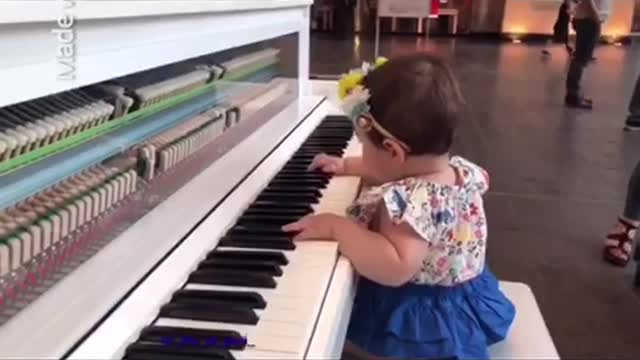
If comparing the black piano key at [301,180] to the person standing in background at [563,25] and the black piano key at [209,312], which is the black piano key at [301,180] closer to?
the black piano key at [209,312]

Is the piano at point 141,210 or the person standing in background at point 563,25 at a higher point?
the piano at point 141,210

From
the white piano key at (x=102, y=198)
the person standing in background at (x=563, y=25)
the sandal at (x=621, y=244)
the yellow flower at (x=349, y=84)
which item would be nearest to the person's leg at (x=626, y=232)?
the sandal at (x=621, y=244)

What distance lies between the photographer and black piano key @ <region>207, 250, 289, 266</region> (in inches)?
57.2

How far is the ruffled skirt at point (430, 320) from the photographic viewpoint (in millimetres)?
1739

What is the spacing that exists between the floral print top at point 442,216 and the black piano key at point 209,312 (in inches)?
18.7

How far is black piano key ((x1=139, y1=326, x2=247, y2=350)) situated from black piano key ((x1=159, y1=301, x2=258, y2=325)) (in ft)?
0.16

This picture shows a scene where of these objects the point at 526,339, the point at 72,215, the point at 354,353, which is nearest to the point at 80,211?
the point at 72,215

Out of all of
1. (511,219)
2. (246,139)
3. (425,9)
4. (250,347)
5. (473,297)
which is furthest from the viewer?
(425,9)

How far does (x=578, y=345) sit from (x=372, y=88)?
193 centimetres

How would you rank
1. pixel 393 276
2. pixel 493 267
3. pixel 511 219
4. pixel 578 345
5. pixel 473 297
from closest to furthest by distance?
pixel 393 276 < pixel 473 297 < pixel 578 345 < pixel 493 267 < pixel 511 219

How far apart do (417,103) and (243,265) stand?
0.53m

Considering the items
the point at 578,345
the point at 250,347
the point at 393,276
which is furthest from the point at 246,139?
the point at 578,345

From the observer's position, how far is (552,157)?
6.32m

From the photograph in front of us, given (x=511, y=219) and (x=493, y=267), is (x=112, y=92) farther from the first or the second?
(x=511, y=219)
